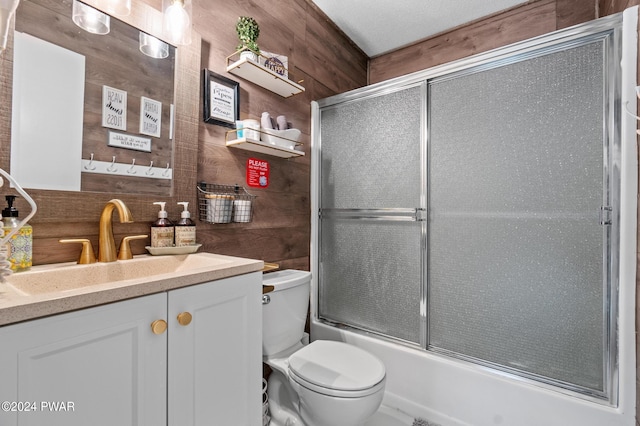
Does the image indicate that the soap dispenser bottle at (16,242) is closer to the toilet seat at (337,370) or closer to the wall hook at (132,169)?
the wall hook at (132,169)

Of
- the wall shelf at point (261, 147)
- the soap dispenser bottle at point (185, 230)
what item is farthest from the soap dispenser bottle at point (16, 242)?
the wall shelf at point (261, 147)

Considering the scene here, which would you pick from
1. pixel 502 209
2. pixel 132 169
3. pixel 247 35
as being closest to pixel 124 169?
pixel 132 169

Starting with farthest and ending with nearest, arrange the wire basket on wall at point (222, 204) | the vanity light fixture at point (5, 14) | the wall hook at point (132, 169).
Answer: the wire basket on wall at point (222, 204) → the wall hook at point (132, 169) → the vanity light fixture at point (5, 14)

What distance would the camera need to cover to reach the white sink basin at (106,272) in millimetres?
864

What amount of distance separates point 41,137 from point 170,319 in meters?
0.77

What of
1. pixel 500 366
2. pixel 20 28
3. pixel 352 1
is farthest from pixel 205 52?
pixel 500 366

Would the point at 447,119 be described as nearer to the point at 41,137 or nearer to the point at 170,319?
the point at 170,319

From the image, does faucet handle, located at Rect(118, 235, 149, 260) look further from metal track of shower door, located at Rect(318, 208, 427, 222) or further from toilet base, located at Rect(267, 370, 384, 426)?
metal track of shower door, located at Rect(318, 208, 427, 222)

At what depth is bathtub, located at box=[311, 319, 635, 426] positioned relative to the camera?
125cm

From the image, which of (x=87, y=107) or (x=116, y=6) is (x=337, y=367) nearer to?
(x=87, y=107)

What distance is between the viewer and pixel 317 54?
84.8 inches

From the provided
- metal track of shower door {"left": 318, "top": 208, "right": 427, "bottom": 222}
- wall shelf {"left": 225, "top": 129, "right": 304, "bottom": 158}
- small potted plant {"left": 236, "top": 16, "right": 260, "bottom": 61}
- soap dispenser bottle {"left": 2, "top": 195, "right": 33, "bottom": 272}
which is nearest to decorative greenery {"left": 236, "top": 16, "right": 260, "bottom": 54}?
small potted plant {"left": 236, "top": 16, "right": 260, "bottom": 61}

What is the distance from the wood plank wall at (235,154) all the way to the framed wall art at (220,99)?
0.04m

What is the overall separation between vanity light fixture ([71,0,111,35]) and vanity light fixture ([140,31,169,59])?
12cm
